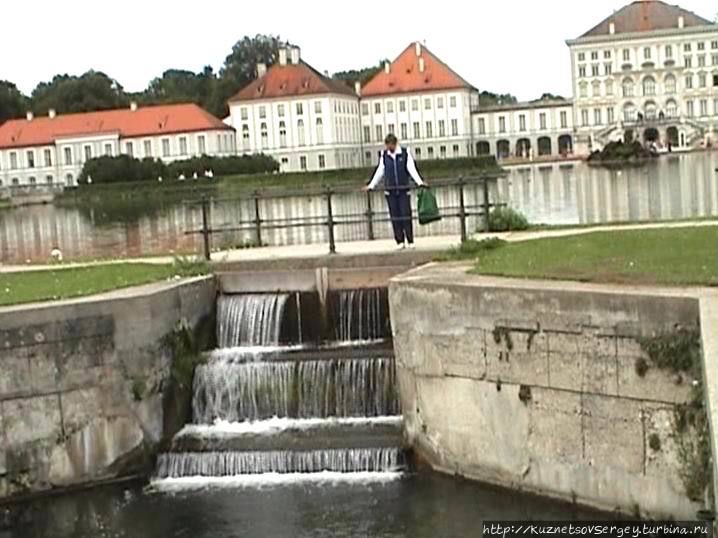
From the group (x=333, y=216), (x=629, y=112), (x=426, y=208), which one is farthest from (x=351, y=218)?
(x=629, y=112)

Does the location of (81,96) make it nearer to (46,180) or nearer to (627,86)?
(46,180)

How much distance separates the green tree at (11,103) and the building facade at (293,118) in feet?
91.5

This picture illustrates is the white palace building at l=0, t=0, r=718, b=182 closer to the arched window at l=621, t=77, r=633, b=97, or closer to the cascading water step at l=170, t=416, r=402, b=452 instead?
the arched window at l=621, t=77, r=633, b=97

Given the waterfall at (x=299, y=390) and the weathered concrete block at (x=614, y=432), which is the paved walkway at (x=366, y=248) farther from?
the weathered concrete block at (x=614, y=432)

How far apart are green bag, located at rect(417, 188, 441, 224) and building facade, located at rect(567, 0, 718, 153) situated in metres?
120

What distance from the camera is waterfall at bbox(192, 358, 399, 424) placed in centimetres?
1390

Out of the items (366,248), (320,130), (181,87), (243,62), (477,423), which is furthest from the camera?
(181,87)

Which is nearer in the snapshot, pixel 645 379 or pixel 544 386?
pixel 645 379

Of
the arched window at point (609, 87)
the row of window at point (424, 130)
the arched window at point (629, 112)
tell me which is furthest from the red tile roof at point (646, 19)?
the row of window at point (424, 130)

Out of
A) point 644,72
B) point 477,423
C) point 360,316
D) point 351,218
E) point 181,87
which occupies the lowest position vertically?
point 477,423

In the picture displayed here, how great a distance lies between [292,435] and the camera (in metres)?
13.5

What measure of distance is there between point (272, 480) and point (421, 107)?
127m

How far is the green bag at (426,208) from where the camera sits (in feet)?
56.1

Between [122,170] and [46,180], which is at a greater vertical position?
[122,170]
